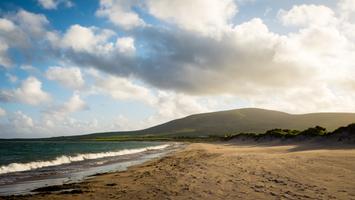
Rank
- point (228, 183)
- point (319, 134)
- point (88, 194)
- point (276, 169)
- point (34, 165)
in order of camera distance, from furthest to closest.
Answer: point (319, 134)
point (34, 165)
point (276, 169)
point (228, 183)
point (88, 194)

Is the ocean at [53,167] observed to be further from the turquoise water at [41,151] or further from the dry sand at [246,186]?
the dry sand at [246,186]

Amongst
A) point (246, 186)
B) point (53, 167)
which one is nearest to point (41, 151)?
point (53, 167)

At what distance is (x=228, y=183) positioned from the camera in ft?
53.4

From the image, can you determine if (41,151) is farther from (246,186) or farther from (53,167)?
(246,186)

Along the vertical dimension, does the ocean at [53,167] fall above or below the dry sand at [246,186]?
below

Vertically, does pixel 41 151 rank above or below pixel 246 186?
above

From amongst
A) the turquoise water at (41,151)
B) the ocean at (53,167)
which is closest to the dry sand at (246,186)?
the ocean at (53,167)

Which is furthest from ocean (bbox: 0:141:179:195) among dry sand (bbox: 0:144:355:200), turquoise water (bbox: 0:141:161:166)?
dry sand (bbox: 0:144:355:200)

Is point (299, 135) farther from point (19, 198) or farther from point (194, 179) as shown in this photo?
point (19, 198)

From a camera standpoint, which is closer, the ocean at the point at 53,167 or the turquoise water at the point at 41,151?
the ocean at the point at 53,167

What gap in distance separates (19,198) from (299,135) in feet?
168

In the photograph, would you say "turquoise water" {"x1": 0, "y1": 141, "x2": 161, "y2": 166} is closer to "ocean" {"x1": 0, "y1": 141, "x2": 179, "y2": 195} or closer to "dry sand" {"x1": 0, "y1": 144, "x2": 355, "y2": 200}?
"ocean" {"x1": 0, "y1": 141, "x2": 179, "y2": 195}

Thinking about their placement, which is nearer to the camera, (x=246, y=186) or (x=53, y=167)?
(x=246, y=186)

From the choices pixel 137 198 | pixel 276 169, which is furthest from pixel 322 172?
pixel 137 198
